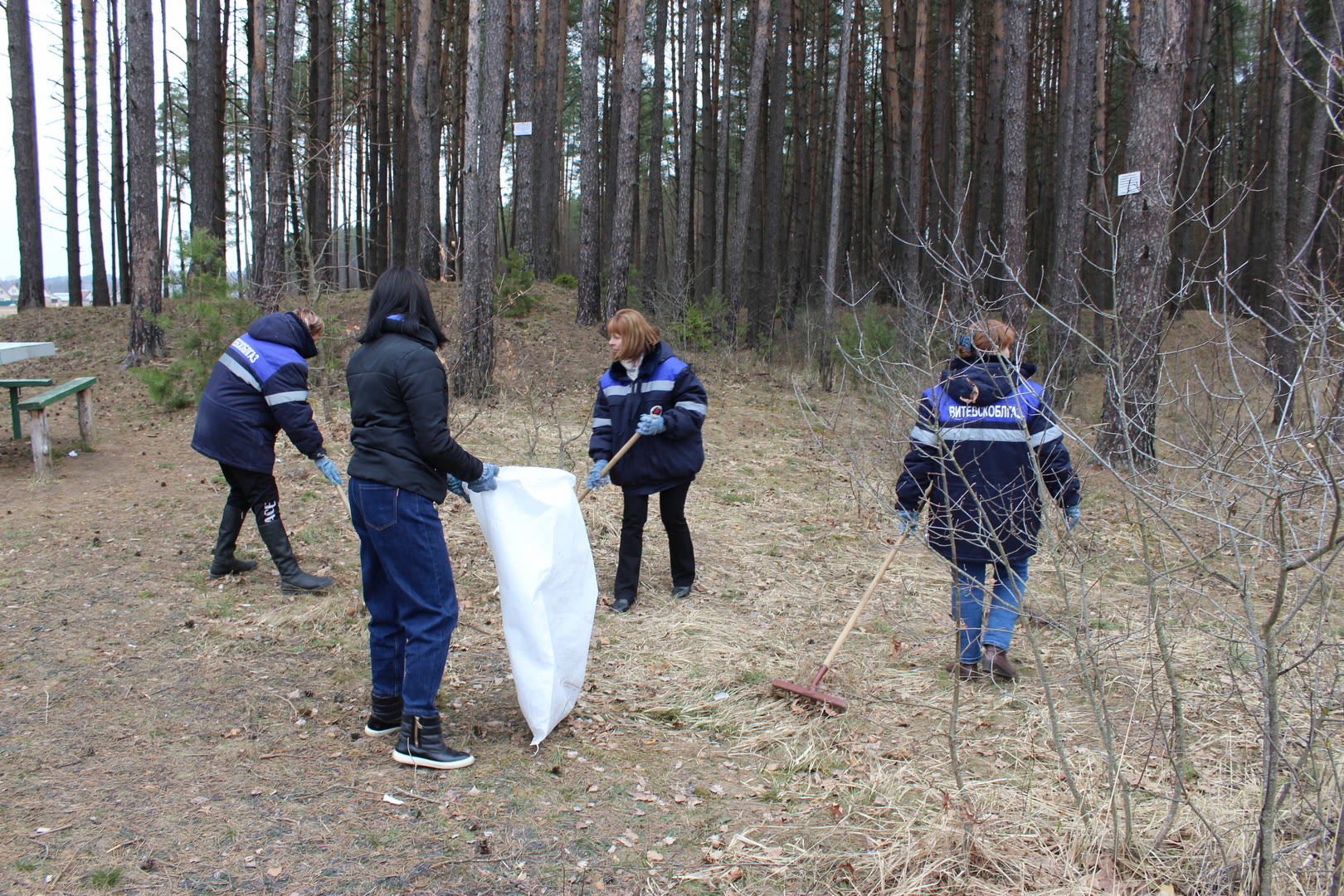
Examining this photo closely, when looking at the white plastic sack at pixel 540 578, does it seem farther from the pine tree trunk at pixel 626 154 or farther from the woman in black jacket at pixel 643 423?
the pine tree trunk at pixel 626 154

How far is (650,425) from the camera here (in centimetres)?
464

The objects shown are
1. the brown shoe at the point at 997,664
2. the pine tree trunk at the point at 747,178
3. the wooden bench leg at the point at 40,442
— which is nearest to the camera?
the brown shoe at the point at 997,664

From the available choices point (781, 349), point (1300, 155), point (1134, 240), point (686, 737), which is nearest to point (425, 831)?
point (686, 737)

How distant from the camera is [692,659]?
14.4 ft

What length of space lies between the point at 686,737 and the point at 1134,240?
6284 millimetres

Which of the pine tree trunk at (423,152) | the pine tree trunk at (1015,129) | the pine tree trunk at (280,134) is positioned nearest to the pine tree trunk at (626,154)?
the pine tree trunk at (423,152)

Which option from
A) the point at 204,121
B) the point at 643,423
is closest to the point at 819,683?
the point at 643,423

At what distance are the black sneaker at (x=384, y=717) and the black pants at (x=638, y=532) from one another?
177 centimetres

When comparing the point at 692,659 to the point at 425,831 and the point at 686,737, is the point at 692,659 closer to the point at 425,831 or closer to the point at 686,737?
the point at 686,737

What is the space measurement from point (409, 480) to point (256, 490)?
7.56ft

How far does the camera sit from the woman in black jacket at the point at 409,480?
3.05m

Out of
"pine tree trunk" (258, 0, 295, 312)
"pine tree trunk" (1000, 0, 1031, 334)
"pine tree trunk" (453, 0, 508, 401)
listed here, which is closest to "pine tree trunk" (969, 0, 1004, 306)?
"pine tree trunk" (1000, 0, 1031, 334)

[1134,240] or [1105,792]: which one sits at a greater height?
[1134,240]

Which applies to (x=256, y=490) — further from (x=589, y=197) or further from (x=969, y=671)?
(x=589, y=197)
